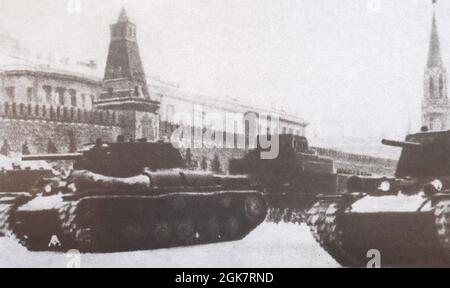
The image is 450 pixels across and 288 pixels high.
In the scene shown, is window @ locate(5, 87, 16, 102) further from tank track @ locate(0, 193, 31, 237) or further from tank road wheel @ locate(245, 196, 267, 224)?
tank road wheel @ locate(245, 196, 267, 224)

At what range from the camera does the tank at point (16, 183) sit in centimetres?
1160

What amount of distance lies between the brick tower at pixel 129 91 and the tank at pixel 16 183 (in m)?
2.35

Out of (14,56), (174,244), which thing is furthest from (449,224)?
(14,56)

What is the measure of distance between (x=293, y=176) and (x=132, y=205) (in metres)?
4.92

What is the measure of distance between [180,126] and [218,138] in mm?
820

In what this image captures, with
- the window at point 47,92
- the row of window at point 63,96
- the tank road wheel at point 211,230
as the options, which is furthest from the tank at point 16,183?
the window at point 47,92

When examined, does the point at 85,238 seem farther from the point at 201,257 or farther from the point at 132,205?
the point at 201,257

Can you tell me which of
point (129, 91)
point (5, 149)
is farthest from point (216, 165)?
point (5, 149)

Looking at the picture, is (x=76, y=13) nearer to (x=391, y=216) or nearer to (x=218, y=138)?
(x=218, y=138)

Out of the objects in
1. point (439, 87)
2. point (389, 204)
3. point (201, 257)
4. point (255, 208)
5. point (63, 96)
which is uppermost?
point (63, 96)

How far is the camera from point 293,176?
50.2 feet

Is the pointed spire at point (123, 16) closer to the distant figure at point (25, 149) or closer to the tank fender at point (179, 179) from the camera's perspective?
the tank fender at point (179, 179)

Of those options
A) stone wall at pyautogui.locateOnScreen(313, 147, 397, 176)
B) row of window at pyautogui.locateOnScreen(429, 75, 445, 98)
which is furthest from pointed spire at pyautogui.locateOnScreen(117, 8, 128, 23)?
row of window at pyautogui.locateOnScreen(429, 75, 445, 98)
